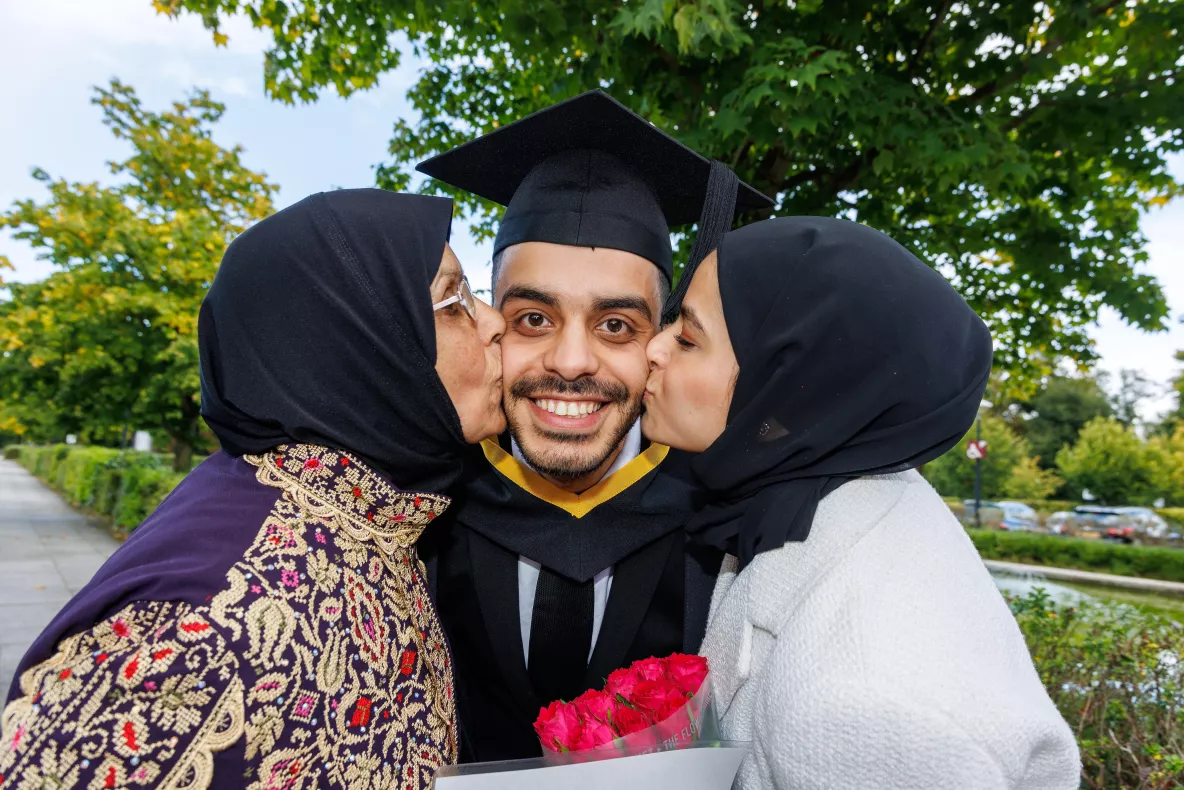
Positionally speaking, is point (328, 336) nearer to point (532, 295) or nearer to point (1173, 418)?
point (532, 295)

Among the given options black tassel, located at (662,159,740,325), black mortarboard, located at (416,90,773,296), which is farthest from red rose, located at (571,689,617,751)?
black mortarboard, located at (416,90,773,296)

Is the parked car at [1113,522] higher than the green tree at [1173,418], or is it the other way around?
the green tree at [1173,418]

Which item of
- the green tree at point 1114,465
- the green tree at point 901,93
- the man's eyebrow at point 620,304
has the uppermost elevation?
the green tree at point 901,93

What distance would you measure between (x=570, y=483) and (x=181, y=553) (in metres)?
1.32

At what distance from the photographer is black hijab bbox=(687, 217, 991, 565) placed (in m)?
1.38

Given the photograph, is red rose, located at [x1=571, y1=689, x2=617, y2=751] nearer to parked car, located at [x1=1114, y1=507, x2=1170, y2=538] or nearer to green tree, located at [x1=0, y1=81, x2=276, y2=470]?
green tree, located at [x1=0, y1=81, x2=276, y2=470]

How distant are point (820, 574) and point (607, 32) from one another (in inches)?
146

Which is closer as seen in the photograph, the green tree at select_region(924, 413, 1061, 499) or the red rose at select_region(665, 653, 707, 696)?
the red rose at select_region(665, 653, 707, 696)

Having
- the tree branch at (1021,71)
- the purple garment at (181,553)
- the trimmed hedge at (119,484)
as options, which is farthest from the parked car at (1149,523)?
the purple garment at (181,553)

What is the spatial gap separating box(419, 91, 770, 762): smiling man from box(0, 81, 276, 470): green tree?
10.5 meters

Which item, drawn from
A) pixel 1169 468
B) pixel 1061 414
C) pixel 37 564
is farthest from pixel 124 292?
pixel 1061 414

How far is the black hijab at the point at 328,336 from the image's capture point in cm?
150

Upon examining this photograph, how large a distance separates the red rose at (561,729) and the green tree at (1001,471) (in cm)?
4516

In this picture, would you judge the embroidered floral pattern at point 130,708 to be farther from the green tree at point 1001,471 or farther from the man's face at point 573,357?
the green tree at point 1001,471
